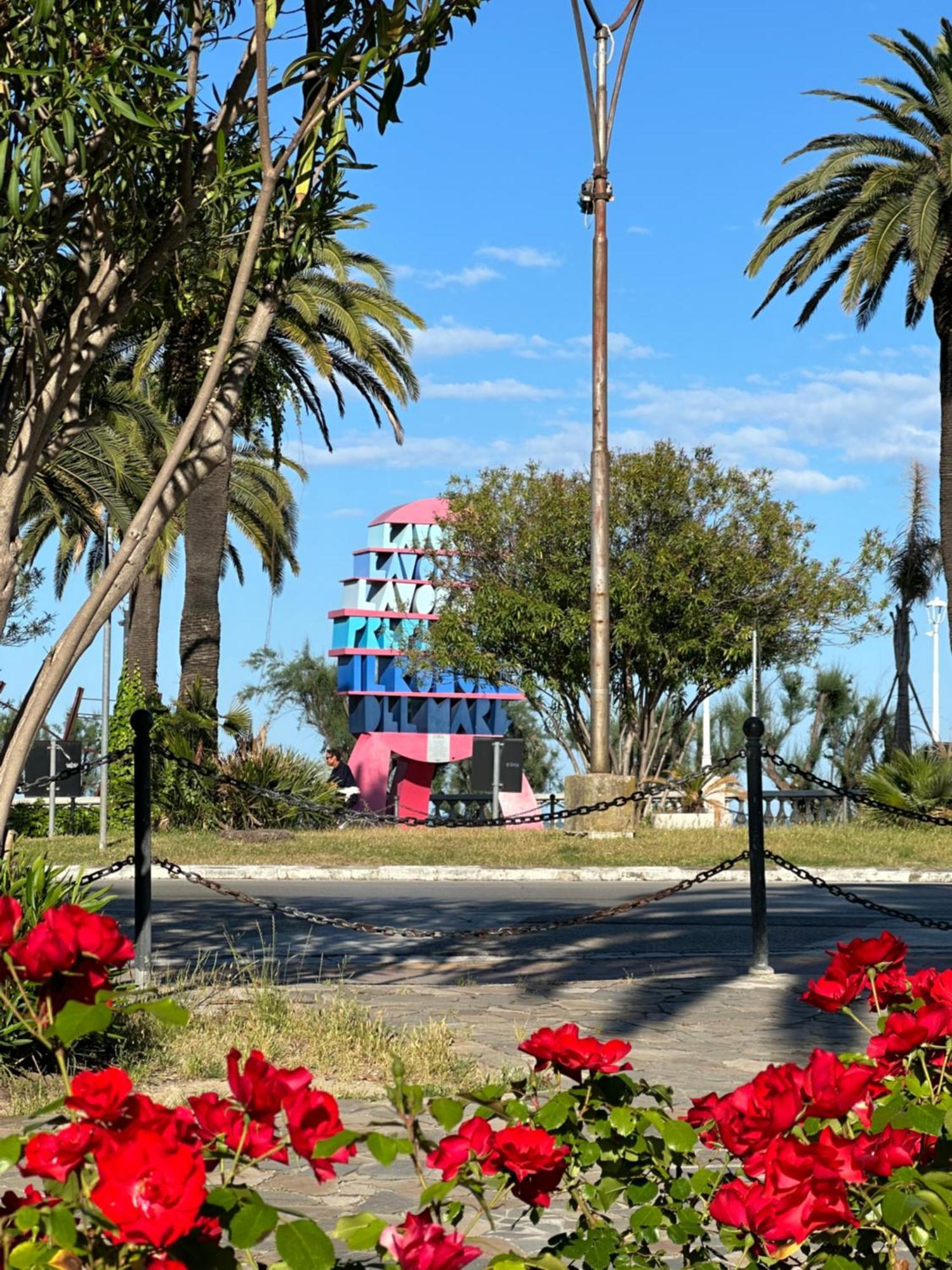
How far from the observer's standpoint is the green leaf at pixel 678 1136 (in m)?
2.57

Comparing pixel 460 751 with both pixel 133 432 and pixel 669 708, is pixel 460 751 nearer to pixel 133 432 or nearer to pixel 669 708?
pixel 669 708

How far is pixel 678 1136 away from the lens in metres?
2.58

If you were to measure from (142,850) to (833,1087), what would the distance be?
6.02 meters

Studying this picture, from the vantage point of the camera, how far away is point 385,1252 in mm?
2152

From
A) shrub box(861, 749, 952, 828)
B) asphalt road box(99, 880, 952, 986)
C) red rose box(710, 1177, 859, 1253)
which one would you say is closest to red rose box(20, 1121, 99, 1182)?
red rose box(710, 1177, 859, 1253)

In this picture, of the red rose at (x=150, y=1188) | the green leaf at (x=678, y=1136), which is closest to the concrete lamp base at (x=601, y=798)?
the green leaf at (x=678, y=1136)

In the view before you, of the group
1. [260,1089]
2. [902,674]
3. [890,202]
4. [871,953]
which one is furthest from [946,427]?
[260,1089]

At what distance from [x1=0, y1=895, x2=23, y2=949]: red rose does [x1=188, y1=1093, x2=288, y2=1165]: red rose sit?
590 millimetres

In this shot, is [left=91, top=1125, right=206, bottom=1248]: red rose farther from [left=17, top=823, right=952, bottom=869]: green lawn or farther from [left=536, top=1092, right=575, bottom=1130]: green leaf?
[left=17, top=823, right=952, bottom=869]: green lawn

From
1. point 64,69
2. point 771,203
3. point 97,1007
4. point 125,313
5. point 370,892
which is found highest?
point 771,203

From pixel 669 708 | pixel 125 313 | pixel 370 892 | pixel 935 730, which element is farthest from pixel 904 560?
pixel 125 313

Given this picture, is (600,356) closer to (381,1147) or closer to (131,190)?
(131,190)

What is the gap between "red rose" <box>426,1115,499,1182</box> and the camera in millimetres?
2378

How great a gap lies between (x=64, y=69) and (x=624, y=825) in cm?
1553
